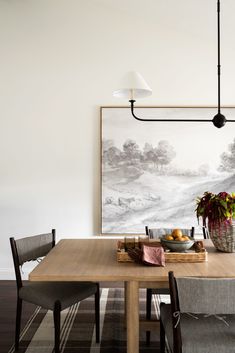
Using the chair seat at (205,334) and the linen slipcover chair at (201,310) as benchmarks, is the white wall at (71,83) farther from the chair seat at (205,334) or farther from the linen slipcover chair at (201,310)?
the linen slipcover chair at (201,310)

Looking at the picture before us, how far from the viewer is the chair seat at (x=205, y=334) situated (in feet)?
5.01

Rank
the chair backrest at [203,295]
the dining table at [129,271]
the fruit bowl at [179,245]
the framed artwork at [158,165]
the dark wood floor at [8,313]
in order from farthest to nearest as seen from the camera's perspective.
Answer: the framed artwork at [158,165] < the dark wood floor at [8,313] < the fruit bowl at [179,245] < the dining table at [129,271] < the chair backrest at [203,295]

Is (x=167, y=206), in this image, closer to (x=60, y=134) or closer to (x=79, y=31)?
(x=60, y=134)

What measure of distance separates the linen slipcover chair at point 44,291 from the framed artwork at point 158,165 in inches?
54.4

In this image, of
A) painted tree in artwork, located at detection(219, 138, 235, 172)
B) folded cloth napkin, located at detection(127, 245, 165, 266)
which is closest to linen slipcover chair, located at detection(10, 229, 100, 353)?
folded cloth napkin, located at detection(127, 245, 165, 266)

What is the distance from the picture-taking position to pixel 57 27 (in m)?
3.86

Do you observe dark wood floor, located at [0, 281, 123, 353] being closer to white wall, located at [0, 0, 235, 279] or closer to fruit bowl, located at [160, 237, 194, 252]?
white wall, located at [0, 0, 235, 279]

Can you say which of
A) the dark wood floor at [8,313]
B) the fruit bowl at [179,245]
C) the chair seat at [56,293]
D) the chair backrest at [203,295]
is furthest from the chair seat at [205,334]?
the dark wood floor at [8,313]

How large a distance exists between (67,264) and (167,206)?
2113 mm

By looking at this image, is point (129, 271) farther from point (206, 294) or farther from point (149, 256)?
point (206, 294)

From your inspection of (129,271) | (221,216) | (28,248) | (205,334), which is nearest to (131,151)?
(28,248)

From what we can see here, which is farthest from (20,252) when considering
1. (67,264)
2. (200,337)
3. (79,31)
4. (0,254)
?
(79,31)

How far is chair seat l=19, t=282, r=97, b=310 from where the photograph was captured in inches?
82.7

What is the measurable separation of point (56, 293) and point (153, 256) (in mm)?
734
